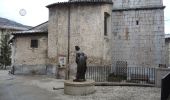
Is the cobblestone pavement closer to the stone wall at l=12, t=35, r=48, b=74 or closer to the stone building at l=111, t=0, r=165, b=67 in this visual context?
the stone building at l=111, t=0, r=165, b=67

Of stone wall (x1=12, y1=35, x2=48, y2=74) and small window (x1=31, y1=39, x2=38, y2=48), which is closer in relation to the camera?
stone wall (x1=12, y1=35, x2=48, y2=74)

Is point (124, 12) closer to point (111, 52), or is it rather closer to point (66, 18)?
point (111, 52)

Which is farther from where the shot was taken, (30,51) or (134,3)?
(30,51)

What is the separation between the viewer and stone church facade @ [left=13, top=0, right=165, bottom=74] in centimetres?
1864

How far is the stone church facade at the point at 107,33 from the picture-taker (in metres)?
18.6

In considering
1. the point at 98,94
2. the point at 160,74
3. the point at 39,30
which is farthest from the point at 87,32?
the point at 98,94

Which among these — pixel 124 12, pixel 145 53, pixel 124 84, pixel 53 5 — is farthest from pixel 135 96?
pixel 53 5

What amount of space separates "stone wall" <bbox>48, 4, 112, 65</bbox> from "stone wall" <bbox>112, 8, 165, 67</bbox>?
2.66 ft

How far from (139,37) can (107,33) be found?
2.34m

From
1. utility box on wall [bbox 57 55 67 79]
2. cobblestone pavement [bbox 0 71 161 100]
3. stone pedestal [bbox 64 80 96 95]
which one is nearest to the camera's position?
cobblestone pavement [bbox 0 71 161 100]

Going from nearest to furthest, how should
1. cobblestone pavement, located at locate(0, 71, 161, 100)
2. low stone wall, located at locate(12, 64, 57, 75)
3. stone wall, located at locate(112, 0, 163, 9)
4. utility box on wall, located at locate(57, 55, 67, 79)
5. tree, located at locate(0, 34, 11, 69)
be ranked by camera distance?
1. cobblestone pavement, located at locate(0, 71, 161, 100)
2. stone wall, located at locate(112, 0, 163, 9)
3. utility box on wall, located at locate(57, 55, 67, 79)
4. low stone wall, located at locate(12, 64, 57, 75)
5. tree, located at locate(0, 34, 11, 69)

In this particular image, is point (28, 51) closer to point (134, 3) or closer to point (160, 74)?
point (134, 3)

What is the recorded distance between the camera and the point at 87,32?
1873 centimetres

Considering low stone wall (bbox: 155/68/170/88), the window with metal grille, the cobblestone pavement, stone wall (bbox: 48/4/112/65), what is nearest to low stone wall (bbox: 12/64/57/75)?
stone wall (bbox: 48/4/112/65)
